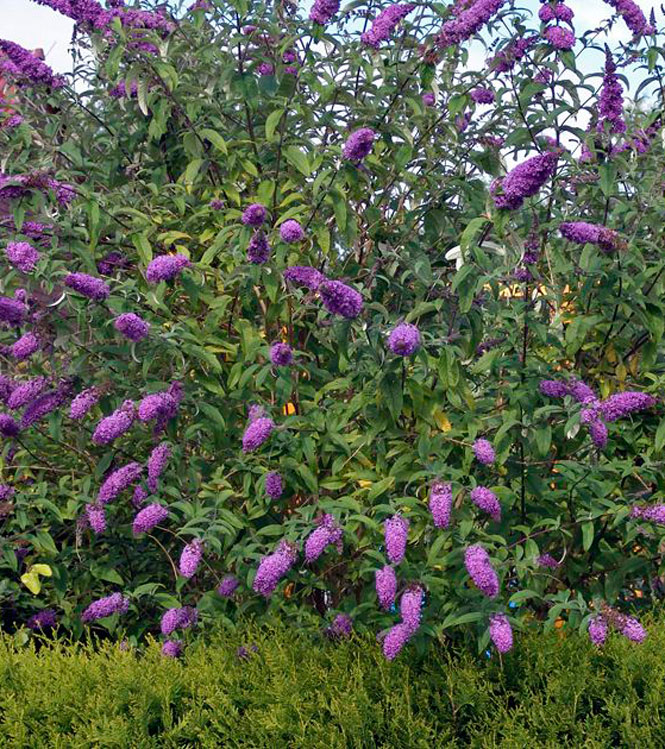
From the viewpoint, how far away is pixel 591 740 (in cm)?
347

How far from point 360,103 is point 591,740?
8.80ft

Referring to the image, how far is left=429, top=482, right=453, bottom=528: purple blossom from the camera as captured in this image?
3.67 meters

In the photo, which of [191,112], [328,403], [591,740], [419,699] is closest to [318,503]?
[328,403]

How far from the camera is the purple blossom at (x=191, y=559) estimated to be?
3.94 m

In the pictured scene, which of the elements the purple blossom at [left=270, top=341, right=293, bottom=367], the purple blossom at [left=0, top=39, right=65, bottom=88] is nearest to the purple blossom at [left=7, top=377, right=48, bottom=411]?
the purple blossom at [left=270, top=341, right=293, bottom=367]

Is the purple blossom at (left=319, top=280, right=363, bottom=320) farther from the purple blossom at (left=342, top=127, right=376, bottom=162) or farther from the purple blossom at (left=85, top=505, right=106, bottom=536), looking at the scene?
the purple blossom at (left=85, top=505, right=106, bottom=536)

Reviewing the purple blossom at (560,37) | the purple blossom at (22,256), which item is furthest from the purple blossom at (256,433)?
the purple blossom at (560,37)

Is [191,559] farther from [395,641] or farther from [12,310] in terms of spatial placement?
[12,310]

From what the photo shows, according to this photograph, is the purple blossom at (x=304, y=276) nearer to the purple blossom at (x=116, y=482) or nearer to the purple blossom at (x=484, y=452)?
the purple blossom at (x=484, y=452)

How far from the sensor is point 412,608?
3.71 m

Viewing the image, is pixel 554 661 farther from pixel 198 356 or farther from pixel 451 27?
pixel 451 27

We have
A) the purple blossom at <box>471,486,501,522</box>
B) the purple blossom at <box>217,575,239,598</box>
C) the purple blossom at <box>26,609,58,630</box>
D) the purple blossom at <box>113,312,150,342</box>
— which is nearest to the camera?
the purple blossom at <box>471,486,501,522</box>

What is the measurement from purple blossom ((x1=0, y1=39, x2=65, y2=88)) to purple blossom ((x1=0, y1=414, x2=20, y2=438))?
146 cm

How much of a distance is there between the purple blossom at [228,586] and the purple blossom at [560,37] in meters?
2.37
